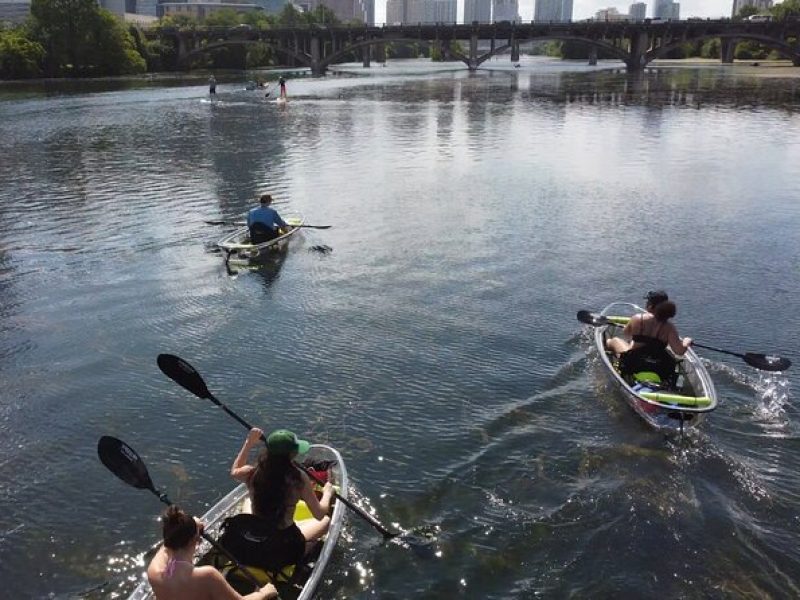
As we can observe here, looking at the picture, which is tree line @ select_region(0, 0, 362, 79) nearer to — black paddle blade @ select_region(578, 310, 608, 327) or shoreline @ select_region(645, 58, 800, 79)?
shoreline @ select_region(645, 58, 800, 79)

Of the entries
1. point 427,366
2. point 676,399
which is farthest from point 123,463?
point 676,399

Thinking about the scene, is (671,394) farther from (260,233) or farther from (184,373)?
(260,233)

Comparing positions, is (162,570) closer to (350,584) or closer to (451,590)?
(350,584)

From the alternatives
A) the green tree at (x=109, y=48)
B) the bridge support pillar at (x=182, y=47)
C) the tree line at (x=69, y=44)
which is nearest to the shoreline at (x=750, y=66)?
the bridge support pillar at (x=182, y=47)

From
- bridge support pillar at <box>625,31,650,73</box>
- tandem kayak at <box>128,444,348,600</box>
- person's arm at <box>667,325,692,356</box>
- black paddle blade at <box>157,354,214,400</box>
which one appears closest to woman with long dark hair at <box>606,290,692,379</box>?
person's arm at <box>667,325,692,356</box>

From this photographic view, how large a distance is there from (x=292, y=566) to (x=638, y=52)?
13834 cm

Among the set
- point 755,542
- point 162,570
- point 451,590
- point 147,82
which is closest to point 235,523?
point 162,570

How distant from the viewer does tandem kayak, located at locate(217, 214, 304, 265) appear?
19438mm

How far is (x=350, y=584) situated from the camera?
8227mm

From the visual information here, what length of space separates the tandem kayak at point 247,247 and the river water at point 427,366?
601 millimetres

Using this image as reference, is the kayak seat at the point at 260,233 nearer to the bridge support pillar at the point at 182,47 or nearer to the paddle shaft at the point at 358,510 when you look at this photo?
the paddle shaft at the point at 358,510

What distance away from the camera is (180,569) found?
5953mm

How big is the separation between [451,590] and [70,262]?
51.9 feet

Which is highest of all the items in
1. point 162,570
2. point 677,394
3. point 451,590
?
point 162,570
